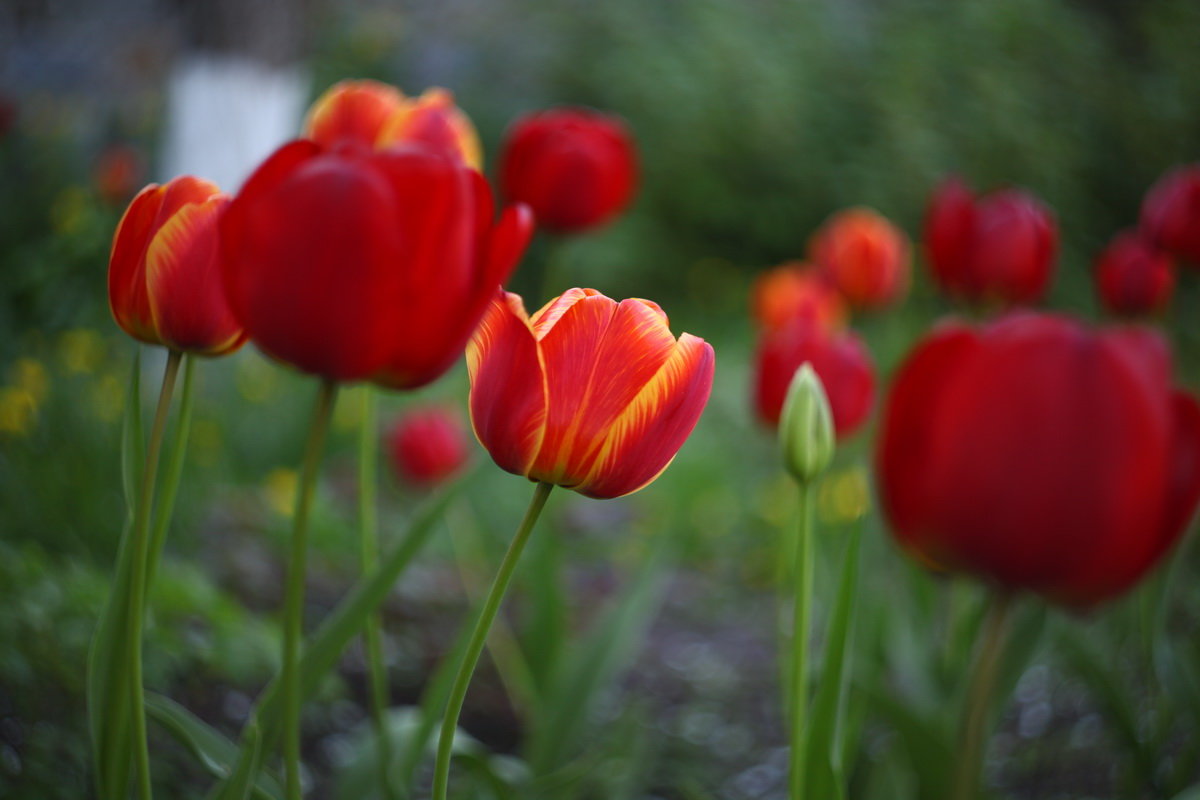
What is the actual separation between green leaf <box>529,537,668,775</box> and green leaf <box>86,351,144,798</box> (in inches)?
21.0

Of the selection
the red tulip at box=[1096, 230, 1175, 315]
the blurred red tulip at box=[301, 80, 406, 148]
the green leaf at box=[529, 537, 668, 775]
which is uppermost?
the blurred red tulip at box=[301, 80, 406, 148]

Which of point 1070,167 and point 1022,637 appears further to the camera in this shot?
point 1070,167

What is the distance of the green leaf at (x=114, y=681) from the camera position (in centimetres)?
74

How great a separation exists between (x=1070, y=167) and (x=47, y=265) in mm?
5393

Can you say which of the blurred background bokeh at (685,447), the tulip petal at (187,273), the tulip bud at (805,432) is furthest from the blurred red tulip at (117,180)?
the tulip bud at (805,432)

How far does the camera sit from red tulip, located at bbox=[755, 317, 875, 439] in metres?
1.35

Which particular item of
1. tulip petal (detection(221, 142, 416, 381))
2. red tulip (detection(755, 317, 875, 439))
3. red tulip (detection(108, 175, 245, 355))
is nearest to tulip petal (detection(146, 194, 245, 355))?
red tulip (detection(108, 175, 245, 355))

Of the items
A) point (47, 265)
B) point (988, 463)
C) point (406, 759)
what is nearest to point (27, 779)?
point (406, 759)

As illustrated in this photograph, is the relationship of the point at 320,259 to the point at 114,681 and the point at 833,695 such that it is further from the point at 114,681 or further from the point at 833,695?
the point at 833,695

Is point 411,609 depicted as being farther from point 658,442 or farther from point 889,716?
point 658,442

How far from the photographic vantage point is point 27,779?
1133 mm

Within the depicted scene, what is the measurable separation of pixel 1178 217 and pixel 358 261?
55.8 inches

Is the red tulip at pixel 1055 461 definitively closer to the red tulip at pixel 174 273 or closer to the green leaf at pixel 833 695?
the green leaf at pixel 833 695

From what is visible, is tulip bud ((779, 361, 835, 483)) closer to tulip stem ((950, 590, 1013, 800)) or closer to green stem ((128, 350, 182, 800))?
tulip stem ((950, 590, 1013, 800))
